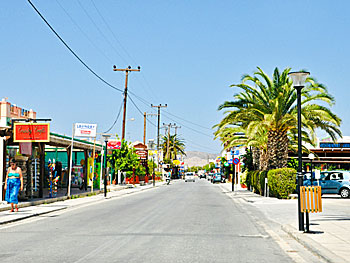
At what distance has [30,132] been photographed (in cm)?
2212

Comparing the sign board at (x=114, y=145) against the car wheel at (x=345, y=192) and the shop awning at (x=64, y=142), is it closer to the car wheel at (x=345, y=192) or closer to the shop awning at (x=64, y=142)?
the shop awning at (x=64, y=142)

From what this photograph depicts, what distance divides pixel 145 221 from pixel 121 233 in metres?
3.21

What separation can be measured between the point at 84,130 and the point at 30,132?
6.21 metres

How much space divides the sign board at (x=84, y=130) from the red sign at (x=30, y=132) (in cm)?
538

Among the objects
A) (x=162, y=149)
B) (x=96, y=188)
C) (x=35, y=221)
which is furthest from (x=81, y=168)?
(x=162, y=149)

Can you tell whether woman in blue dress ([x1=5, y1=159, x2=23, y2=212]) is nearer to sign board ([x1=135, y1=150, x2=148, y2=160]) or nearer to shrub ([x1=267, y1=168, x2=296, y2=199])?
shrub ([x1=267, y1=168, x2=296, y2=199])

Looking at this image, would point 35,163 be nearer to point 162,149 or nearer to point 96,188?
point 96,188

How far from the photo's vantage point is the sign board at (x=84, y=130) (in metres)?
28.0

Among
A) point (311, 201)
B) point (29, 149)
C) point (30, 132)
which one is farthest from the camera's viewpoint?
point (29, 149)

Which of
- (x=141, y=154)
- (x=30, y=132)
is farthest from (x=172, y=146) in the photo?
(x=30, y=132)

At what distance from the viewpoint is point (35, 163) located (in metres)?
26.8

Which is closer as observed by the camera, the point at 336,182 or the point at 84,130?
the point at 84,130

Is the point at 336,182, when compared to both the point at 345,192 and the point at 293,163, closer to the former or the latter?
the point at 345,192

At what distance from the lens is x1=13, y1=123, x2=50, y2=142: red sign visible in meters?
21.9
